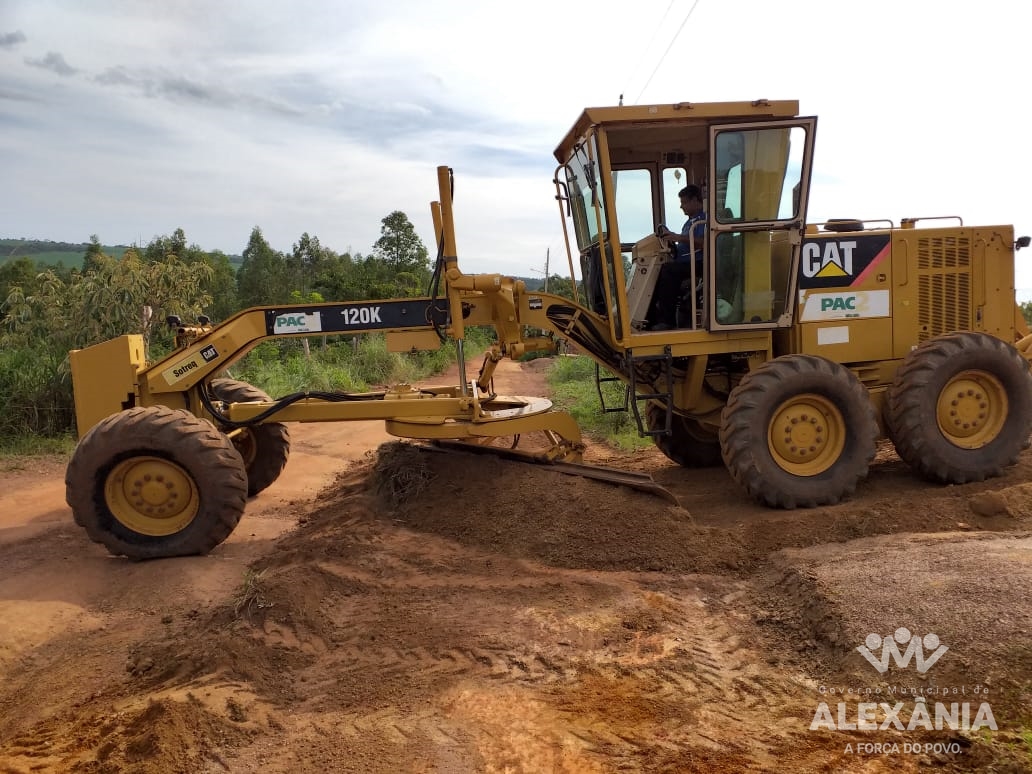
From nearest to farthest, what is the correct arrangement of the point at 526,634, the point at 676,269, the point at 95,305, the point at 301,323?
the point at 526,634 → the point at 301,323 → the point at 676,269 → the point at 95,305

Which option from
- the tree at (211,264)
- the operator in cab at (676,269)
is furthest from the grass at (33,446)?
the tree at (211,264)

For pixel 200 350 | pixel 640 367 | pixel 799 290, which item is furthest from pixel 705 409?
pixel 200 350

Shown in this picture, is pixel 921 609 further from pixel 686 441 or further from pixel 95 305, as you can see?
pixel 95 305

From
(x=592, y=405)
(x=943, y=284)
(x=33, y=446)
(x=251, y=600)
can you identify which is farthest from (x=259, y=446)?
(x=592, y=405)

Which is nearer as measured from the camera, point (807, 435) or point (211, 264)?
point (807, 435)

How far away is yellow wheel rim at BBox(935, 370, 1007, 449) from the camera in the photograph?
6.17m

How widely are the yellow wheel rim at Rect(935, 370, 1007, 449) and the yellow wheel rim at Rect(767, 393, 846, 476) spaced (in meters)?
0.90

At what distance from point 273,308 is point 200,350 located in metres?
0.65

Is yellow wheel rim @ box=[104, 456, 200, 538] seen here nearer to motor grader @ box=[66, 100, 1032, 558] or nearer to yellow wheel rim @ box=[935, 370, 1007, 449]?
motor grader @ box=[66, 100, 1032, 558]

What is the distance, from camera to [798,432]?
5891 millimetres

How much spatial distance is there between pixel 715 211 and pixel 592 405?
277 inches

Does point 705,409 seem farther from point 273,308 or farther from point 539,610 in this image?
point 273,308

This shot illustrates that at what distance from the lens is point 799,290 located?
6.28m

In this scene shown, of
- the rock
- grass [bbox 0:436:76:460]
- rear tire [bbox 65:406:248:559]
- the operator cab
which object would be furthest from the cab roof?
grass [bbox 0:436:76:460]
